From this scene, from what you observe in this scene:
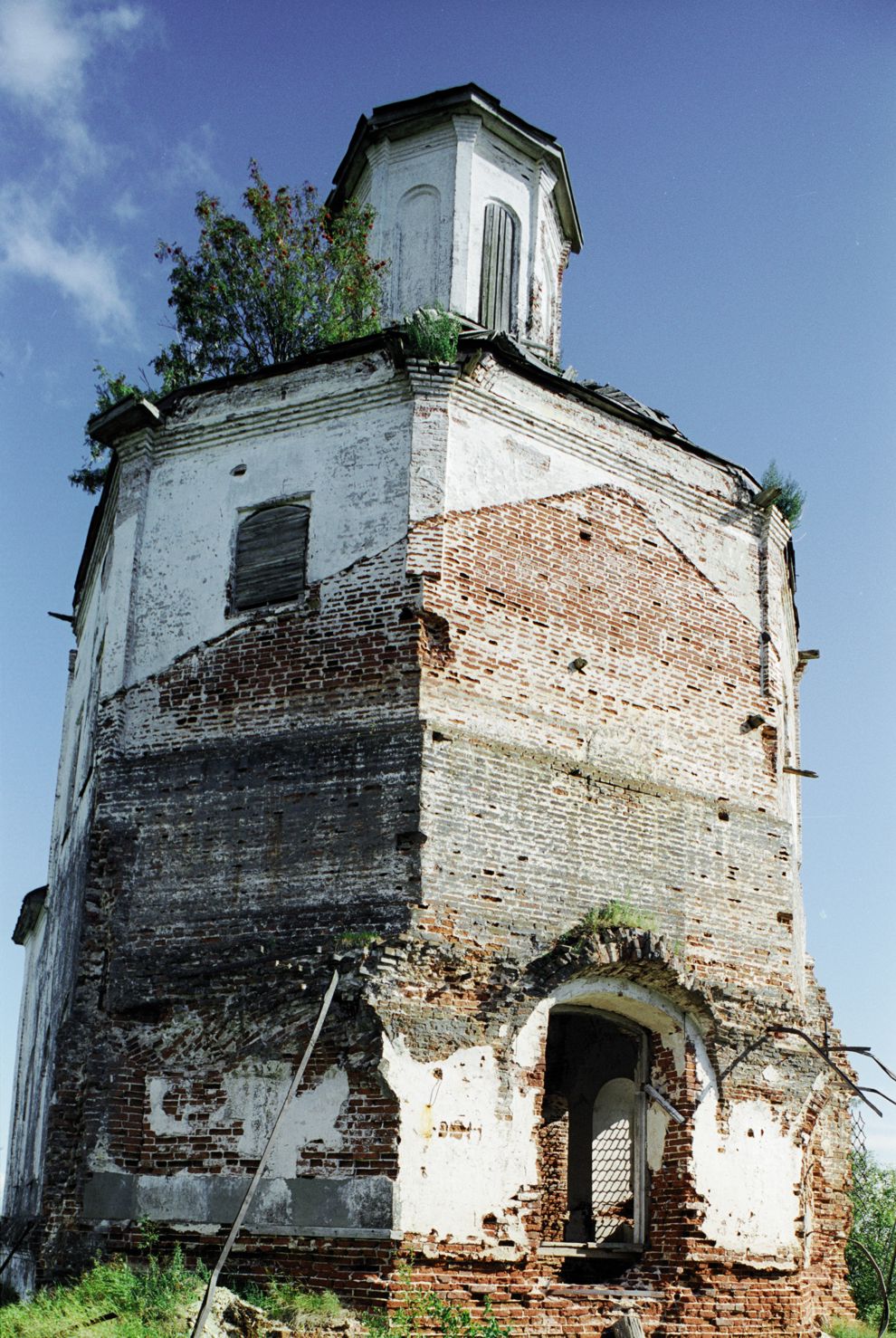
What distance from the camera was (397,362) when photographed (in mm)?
12148

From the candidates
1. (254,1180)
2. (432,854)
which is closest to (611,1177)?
(432,854)

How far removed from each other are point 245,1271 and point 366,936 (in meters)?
2.50

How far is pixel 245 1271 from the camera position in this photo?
987 cm

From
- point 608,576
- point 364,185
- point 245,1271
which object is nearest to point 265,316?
point 364,185

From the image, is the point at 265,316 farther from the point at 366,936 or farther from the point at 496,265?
the point at 366,936

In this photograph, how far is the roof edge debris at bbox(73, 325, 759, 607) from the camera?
1233 cm

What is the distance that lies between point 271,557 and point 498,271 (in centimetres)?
512

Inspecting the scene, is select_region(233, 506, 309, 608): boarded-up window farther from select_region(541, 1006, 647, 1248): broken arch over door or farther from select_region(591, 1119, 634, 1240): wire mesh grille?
select_region(591, 1119, 634, 1240): wire mesh grille

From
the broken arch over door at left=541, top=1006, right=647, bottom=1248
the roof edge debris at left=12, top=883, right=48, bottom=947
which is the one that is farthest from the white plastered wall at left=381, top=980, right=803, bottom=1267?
the roof edge debris at left=12, top=883, right=48, bottom=947

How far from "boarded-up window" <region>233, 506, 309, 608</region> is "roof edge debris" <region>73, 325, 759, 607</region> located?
1.40 meters

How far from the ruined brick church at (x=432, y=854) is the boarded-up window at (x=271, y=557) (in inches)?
1.4

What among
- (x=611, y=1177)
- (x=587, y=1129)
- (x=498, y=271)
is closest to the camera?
(x=498, y=271)

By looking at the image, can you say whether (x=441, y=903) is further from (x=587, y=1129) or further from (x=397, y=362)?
(x=587, y=1129)

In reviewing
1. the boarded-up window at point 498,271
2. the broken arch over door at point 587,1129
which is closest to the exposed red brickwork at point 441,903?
the broken arch over door at point 587,1129
